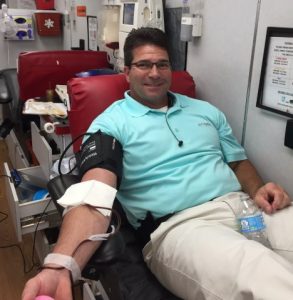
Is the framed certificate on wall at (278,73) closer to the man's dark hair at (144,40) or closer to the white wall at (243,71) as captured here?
the white wall at (243,71)

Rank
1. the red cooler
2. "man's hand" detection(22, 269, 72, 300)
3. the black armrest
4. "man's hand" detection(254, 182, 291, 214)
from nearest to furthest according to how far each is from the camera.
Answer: "man's hand" detection(22, 269, 72, 300)
"man's hand" detection(254, 182, 291, 214)
the black armrest
the red cooler

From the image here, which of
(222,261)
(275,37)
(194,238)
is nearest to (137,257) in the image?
(194,238)

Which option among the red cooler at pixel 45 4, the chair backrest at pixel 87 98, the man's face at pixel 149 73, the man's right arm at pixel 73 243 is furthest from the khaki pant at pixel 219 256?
the red cooler at pixel 45 4

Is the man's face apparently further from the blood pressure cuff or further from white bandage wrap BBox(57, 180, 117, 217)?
white bandage wrap BBox(57, 180, 117, 217)

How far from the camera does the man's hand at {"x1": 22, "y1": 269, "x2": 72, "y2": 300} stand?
2.46 ft

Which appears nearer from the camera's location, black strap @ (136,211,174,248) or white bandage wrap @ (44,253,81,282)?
white bandage wrap @ (44,253,81,282)

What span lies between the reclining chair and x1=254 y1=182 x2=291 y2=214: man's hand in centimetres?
46

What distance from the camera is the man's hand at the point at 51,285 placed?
0.75m

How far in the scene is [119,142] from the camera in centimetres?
128

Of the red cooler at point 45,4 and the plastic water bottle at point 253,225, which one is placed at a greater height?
the red cooler at point 45,4

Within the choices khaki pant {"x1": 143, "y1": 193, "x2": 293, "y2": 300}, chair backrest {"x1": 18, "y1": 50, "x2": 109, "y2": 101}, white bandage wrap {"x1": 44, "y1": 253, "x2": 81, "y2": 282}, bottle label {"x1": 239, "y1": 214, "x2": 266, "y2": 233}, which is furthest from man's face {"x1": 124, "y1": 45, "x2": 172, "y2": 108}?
chair backrest {"x1": 18, "y1": 50, "x2": 109, "y2": 101}

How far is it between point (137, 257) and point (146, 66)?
75 cm

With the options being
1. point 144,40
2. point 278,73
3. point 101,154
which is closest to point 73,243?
point 101,154

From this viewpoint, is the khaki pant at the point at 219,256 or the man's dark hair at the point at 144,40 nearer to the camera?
the khaki pant at the point at 219,256
